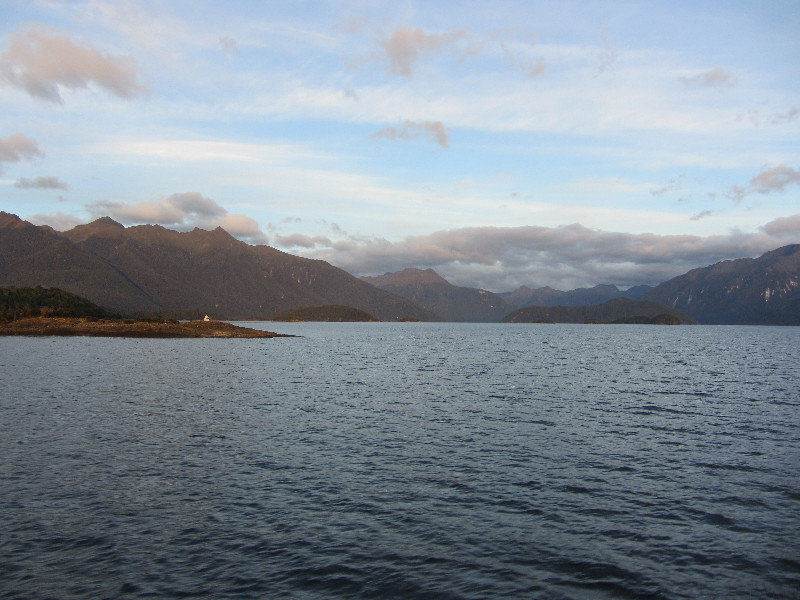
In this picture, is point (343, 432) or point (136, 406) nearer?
point (343, 432)

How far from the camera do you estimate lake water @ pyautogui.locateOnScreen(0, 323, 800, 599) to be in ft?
60.5

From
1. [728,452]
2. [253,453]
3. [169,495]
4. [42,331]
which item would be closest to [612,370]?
[728,452]

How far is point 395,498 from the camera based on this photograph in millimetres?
26297

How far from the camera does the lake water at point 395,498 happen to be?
18438 millimetres

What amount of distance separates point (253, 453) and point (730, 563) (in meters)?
27.1

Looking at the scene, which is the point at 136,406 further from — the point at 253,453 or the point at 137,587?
the point at 137,587

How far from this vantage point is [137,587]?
17438mm

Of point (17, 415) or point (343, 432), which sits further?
point (17, 415)

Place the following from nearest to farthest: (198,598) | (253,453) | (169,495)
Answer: (198,598) < (169,495) < (253,453)

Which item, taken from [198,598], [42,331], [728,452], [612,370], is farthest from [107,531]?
[42,331]

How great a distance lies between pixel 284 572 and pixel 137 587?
16.2 feet

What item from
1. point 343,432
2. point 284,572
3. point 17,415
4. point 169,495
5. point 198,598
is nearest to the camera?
point 198,598

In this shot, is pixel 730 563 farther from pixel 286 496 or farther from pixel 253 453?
pixel 253 453

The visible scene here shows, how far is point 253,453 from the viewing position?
34.4 m
